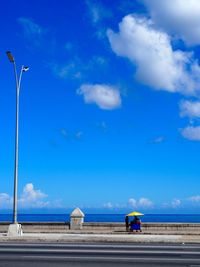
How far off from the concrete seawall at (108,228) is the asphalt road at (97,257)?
10.1 metres

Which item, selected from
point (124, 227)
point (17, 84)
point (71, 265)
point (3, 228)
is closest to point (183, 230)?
point (124, 227)

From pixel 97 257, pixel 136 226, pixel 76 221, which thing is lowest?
pixel 97 257

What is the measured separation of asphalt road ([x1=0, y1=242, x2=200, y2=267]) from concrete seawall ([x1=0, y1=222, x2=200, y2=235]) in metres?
10.1

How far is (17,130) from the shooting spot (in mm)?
27719

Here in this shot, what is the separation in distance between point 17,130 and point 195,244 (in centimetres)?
1236

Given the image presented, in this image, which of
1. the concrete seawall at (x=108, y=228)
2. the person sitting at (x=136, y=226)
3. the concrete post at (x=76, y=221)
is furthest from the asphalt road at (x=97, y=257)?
the concrete post at (x=76, y=221)

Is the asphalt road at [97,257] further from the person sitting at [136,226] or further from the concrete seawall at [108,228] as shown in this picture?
the concrete seawall at [108,228]

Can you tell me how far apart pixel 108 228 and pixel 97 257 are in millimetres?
14201

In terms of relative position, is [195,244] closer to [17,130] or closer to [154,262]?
[154,262]

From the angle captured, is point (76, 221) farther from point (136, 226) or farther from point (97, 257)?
point (97, 257)

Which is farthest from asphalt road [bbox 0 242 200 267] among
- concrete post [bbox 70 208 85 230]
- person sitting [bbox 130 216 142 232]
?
concrete post [bbox 70 208 85 230]

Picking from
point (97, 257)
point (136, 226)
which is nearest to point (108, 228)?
point (136, 226)

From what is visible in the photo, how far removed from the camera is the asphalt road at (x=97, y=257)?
15156 mm

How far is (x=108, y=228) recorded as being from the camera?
3083 centimetres
